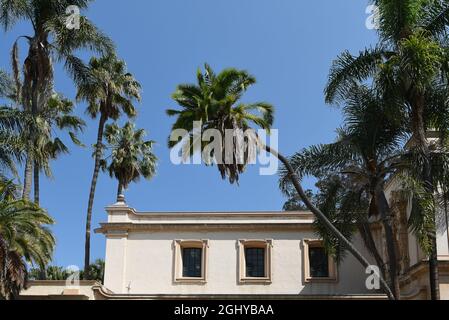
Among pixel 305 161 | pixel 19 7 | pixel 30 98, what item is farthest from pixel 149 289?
pixel 19 7

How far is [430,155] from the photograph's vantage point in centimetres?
1839

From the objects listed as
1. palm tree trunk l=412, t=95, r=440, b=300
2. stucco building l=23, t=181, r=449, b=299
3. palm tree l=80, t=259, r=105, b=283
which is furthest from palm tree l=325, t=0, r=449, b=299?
palm tree l=80, t=259, r=105, b=283

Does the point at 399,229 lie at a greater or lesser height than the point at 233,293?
greater

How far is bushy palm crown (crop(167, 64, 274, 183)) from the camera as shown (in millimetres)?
19438

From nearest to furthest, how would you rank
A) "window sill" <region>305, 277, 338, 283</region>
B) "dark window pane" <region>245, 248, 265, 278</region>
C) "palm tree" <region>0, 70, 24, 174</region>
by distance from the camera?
"palm tree" <region>0, 70, 24, 174</region>
"window sill" <region>305, 277, 338, 283</region>
"dark window pane" <region>245, 248, 265, 278</region>

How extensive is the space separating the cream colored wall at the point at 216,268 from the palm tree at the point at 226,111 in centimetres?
937

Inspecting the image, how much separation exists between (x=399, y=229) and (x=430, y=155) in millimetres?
8430

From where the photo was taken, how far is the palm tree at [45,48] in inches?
955

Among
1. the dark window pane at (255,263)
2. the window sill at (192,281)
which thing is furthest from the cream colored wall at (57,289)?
the dark window pane at (255,263)

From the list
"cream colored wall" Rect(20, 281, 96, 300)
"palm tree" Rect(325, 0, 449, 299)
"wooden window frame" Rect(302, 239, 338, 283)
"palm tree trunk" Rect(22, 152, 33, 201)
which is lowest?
"cream colored wall" Rect(20, 281, 96, 300)

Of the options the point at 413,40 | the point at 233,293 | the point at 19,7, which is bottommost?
the point at 233,293

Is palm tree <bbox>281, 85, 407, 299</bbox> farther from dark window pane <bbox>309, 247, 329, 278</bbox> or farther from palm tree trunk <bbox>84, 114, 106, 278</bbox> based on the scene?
palm tree trunk <bbox>84, 114, 106, 278</bbox>

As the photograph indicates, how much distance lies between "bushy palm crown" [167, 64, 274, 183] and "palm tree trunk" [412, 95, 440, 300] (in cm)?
493

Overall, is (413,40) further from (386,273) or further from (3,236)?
(3,236)
